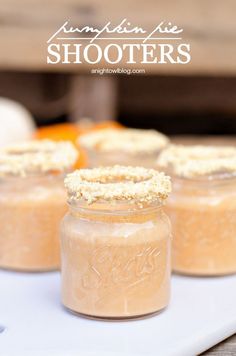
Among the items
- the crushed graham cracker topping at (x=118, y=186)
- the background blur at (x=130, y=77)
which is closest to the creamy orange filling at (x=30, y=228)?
the crushed graham cracker topping at (x=118, y=186)

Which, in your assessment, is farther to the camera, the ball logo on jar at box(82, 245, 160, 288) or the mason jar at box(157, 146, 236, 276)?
the mason jar at box(157, 146, 236, 276)

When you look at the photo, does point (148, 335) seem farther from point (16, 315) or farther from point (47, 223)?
point (47, 223)

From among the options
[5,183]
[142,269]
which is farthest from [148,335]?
[5,183]

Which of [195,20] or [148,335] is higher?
[195,20]

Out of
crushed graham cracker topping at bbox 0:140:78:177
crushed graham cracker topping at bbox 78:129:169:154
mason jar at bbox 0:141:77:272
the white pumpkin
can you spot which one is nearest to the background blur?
the white pumpkin

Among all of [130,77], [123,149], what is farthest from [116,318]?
[130,77]

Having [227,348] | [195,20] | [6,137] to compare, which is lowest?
[227,348]

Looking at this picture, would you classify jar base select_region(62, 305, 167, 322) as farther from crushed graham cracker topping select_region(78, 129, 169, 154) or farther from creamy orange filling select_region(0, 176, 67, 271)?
crushed graham cracker topping select_region(78, 129, 169, 154)

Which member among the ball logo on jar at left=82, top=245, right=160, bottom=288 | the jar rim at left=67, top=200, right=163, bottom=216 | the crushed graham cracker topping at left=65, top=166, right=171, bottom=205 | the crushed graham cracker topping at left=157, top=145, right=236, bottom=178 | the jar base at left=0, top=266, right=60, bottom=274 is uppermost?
the crushed graham cracker topping at left=157, top=145, right=236, bottom=178
